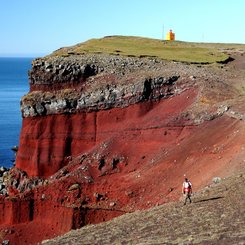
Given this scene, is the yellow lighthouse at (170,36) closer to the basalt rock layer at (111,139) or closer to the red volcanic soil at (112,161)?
the basalt rock layer at (111,139)

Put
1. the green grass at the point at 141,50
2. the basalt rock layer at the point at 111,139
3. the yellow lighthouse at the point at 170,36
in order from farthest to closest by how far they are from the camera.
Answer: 1. the yellow lighthouse at the point at 170,36
2. the green grass at the point at 141,50
3. the basalt rock layer at the point at 111,139

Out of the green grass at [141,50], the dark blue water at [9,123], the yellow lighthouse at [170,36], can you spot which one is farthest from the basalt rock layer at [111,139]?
the yellow lighthouse at [170,36]

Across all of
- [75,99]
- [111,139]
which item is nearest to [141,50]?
[75,99]

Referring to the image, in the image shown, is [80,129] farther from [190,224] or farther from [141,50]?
[190,224]

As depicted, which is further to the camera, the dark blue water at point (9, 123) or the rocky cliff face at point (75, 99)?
the dark blue water at point (9, 123)

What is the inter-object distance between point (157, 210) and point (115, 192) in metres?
12.3

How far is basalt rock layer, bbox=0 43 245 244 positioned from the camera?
40.8 metres

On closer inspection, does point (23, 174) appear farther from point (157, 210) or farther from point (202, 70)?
point (157, 210)

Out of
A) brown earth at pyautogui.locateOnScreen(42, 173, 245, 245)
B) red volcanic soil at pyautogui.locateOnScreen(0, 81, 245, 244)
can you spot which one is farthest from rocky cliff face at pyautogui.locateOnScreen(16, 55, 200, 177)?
brown earth at pyautogui.locateOnScreen(42, 173, 245, 245)

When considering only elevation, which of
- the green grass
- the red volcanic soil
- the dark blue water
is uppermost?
the green grass

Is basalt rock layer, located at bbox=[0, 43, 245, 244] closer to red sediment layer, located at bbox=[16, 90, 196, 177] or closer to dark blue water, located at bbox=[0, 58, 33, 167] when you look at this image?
red sediment layer, located at bbox=[16, 90, 196, 177]

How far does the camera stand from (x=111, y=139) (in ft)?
159

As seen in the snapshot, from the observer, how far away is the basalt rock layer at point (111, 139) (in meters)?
40.8

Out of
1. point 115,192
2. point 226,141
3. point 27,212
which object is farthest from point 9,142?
point 226,141
